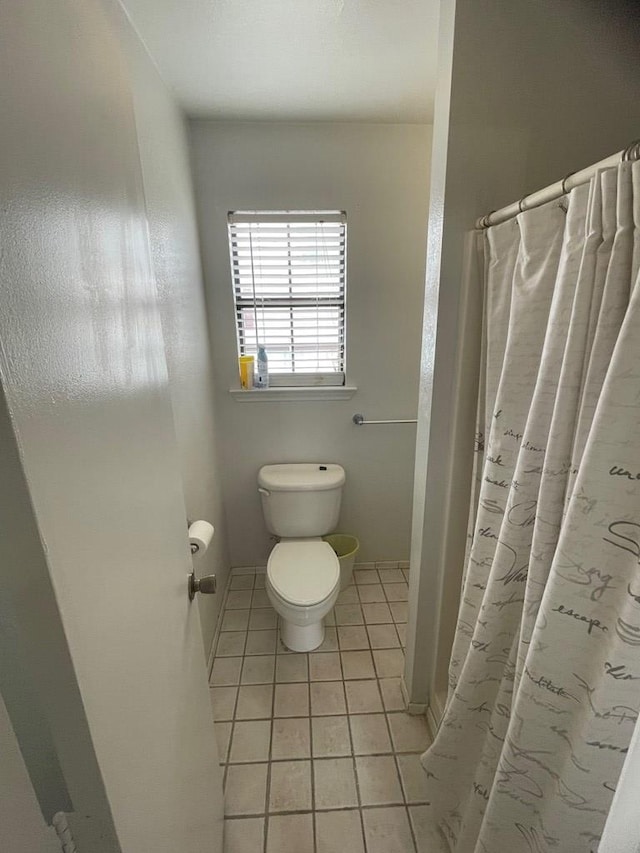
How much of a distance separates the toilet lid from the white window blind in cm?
85

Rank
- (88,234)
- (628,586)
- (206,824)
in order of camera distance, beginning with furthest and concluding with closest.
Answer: (206,824) < (628,586) < (88,234)

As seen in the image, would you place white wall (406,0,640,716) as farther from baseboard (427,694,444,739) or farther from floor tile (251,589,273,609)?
floor tile (251,589,273,609)

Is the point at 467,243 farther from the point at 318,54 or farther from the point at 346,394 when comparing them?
the point at 346,394

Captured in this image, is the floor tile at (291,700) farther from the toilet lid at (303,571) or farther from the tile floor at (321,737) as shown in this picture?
the toilet lid at (303,571)

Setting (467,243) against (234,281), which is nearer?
(467,243)

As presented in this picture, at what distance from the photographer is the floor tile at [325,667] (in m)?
1.74

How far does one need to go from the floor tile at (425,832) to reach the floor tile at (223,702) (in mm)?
726

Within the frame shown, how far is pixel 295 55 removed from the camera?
1319 mm

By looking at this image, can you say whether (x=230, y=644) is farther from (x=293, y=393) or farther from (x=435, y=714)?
(x=293, y=393)

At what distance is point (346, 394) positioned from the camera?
2.12 metres

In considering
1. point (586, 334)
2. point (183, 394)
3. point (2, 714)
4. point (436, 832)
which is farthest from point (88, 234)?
point (436, 832)

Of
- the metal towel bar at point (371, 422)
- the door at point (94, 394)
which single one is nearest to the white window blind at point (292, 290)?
the metal towel bar at point (371, 422)

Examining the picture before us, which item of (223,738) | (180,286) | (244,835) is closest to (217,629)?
(223,738)

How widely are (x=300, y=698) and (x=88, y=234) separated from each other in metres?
1.78
